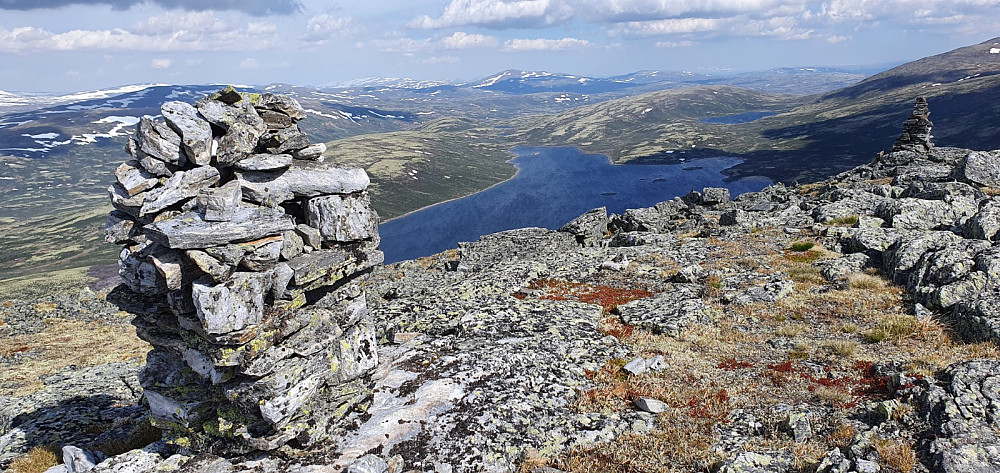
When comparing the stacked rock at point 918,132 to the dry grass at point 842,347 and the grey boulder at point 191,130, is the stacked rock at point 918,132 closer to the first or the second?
the dry grass at point 842,347

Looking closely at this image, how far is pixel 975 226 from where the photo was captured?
32.8 meters

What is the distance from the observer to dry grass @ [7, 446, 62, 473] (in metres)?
16.5

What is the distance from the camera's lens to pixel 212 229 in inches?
527

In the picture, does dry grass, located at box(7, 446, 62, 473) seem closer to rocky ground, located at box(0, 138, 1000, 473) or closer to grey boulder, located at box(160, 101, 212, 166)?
rocky ground, located at box(0, 138, 1000, 473)

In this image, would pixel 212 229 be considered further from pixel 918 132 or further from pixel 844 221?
pixel 918 132

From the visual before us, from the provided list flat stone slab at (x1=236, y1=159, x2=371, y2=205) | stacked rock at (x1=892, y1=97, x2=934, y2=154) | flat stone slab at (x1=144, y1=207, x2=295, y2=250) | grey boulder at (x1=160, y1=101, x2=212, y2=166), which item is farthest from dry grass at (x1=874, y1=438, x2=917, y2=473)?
stacked rock at (x1=892, y1=97, x2=934, y2=154)

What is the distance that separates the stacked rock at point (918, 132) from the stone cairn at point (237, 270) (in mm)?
95961

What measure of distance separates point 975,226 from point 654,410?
103 ft

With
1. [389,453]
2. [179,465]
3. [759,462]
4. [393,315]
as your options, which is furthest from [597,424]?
[393,315]

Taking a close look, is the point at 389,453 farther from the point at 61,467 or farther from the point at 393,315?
the point at 393,315

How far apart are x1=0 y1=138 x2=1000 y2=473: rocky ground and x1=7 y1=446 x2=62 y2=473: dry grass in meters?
0.09

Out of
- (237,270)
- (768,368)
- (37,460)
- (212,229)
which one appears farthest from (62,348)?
(768,368)

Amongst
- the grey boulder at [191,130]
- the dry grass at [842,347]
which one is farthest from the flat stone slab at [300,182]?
the dry grass at [842,347]

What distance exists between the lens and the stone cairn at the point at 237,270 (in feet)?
44.9
